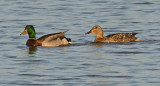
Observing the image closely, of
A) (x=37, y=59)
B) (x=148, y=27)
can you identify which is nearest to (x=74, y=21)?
(x=148, y=27)

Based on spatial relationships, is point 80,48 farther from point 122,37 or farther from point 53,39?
point 122,37

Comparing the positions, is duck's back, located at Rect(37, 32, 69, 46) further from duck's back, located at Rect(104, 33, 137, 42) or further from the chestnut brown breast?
duck's back, located at Rect(104, 33, 137, 42)

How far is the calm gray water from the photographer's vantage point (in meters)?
13.4

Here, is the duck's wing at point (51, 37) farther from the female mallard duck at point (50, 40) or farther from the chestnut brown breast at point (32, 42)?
the chestnut brown breast at point (32, 42)

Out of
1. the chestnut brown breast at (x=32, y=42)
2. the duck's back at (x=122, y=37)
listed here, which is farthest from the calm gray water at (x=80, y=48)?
the duck's back at (x=122, y=37)

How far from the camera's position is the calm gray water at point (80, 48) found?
1344 cm

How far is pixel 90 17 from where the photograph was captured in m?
24.5

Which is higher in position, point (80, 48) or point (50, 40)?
point (50, 40)

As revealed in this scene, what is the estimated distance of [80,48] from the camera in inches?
712

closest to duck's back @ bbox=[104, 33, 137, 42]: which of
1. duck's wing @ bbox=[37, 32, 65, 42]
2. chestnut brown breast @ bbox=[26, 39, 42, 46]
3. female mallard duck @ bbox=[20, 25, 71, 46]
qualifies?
female mallard duck @ bbox=[20, 25, 71, 46]

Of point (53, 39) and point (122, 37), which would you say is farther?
point (122, 37)

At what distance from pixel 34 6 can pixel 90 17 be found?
168 inches

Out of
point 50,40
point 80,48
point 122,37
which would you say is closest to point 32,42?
point 50,40

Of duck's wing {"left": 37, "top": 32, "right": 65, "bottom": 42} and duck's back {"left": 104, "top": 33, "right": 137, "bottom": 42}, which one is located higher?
duck's wing {"left": 37, "top": 32, "right": 65, "bottom": 42}
